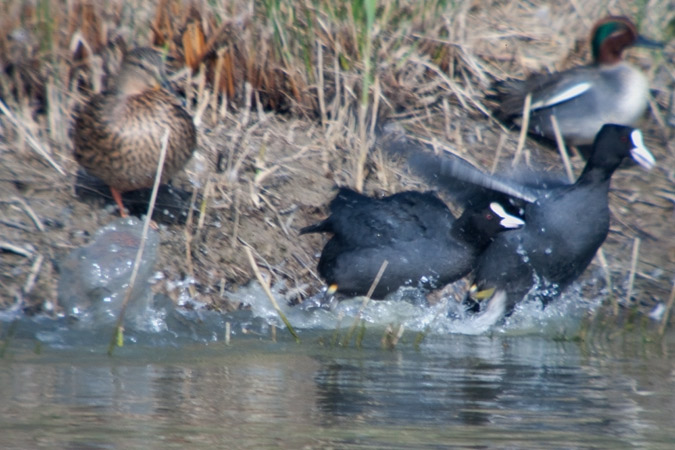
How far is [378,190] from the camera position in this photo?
6.39m

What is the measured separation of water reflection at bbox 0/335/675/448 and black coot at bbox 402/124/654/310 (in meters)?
1.01

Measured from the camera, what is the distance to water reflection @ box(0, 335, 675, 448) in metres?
2.89

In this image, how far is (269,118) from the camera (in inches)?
261

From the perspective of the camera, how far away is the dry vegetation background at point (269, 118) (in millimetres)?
5543

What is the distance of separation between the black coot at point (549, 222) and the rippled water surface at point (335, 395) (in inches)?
34.8

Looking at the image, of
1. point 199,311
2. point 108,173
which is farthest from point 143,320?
point 108,173

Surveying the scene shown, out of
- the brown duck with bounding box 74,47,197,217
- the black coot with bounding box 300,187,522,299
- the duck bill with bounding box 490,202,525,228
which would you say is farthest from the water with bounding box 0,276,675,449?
the brown duck with bounding box 74,47,197,217

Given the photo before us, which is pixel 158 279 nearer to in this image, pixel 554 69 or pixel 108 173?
pixel 108 173

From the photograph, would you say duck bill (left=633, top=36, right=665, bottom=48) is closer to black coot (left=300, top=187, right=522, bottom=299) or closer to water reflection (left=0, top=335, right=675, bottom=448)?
black coot (left=300, top=187, right=522, bottom=299)

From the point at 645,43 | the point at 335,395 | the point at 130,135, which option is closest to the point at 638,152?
the point at 645,43

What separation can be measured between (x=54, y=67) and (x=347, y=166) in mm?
1943

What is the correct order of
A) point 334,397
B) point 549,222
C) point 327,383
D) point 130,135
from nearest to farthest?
point 334,397 → point 327,383 → point 130,135 → point 549,222

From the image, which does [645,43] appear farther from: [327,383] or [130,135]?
[327,383]

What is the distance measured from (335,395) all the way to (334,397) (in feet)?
0.10
